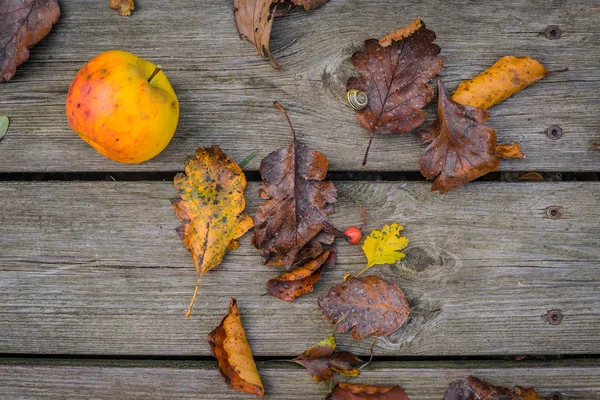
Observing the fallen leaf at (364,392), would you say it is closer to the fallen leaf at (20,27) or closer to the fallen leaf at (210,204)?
the fallen leaf at (210,204)

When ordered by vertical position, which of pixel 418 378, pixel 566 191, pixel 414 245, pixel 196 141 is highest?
pixel 566 191

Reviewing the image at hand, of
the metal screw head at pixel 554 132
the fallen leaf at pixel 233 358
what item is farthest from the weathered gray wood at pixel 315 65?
the fallen leaf at pixel 233 358

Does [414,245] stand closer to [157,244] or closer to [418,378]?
[418,378]

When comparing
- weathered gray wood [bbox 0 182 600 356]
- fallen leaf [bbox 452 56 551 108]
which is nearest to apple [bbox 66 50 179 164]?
weathered gray wood [bbox 0 182 600 356]

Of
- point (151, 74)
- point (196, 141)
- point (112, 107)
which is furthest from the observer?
point (196, 141)

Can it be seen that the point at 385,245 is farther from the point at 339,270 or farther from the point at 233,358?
the point at 233,358

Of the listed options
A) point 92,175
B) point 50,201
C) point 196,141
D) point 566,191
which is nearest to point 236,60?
point 196,141

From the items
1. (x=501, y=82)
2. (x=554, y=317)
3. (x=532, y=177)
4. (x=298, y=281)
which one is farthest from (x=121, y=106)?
(x=554, y=317)
